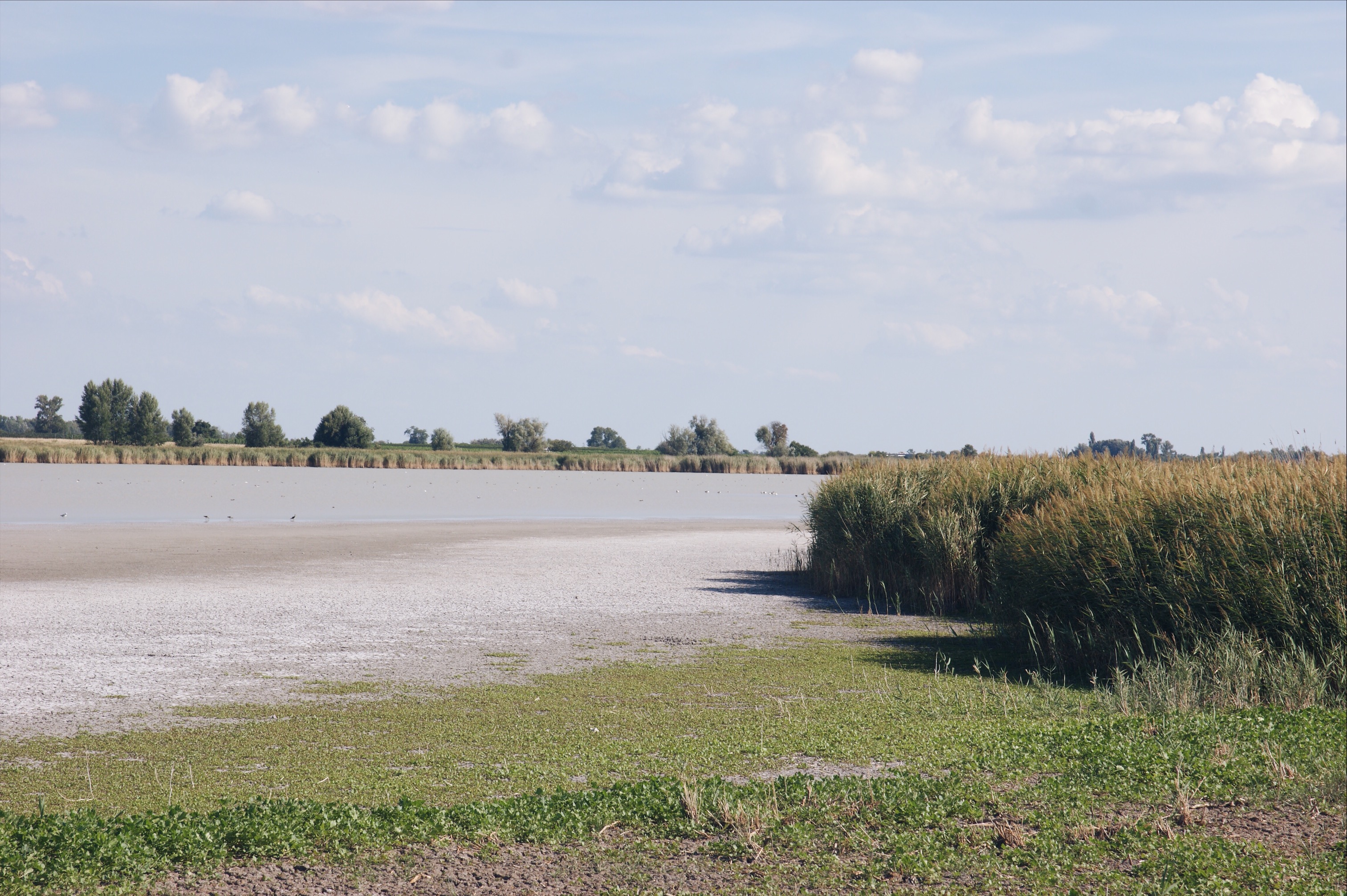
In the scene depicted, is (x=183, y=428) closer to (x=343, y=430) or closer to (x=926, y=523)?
(x=343, y=430)

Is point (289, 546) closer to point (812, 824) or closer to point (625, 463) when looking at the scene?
point (812, 824)

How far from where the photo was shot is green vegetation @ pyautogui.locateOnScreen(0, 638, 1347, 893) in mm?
6539

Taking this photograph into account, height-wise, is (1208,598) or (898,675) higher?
(1208,598)

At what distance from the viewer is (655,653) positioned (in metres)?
14.7

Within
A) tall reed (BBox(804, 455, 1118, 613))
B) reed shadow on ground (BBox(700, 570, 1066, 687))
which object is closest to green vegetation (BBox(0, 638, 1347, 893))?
reed shadow on ground (BBox(700, 570, 1066, 687))

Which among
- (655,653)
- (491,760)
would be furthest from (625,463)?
(491,760)

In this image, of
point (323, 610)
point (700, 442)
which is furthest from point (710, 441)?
point (323, 610)

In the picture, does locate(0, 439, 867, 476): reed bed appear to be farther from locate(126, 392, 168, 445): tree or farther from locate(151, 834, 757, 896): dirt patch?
locate(151, 834, 757, 896): dirt patch

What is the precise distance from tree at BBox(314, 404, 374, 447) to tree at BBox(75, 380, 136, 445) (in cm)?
1983

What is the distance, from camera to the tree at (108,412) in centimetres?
11112

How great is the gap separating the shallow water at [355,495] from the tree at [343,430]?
19.9 metres

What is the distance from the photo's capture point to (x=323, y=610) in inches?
712

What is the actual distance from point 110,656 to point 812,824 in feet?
32.3

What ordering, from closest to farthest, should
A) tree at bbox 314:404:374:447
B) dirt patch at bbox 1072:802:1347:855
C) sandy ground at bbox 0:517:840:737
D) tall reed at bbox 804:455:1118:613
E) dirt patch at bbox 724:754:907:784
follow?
dirt patch at bbox 1072:802:1347:855 → dirt patch at bbox 724:754:907:784 → sandy ground at bbox 0:517:840:737 → tall reed at bbox 804:455:1118:613 → tree at bbox 314:404:374:447
